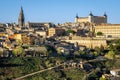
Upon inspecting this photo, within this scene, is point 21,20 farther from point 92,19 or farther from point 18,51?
point 18,51

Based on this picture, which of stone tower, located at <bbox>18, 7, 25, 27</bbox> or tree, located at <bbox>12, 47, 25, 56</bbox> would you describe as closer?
tree, located at <bbox>12, 47, 25, 56</bbox>

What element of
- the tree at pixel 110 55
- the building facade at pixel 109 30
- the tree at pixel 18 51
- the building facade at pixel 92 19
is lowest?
the tree at pixel 110 55

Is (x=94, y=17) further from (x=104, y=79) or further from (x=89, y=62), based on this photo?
(x=104, y=79)

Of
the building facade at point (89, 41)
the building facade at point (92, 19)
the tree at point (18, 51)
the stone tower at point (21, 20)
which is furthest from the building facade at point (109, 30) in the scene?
the tree at point (18, 51)

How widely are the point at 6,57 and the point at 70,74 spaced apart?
6394mm

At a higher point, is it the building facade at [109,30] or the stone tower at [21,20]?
the stone tower at [21,20]

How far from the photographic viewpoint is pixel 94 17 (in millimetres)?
78625

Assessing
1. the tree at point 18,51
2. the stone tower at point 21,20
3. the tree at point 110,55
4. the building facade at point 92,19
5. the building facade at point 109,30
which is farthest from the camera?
the building facade at point 92,19

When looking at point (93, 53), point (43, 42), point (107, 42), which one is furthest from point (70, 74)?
point (107, 42)

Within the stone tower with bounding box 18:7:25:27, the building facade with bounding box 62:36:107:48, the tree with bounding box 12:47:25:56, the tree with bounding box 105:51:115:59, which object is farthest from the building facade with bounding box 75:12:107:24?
the tree with bounding box 12:47:25:56

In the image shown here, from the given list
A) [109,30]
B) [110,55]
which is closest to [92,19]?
[109,30]

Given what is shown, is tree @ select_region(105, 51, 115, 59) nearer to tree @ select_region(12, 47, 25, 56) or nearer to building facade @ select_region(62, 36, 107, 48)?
building facade @ select_region(62, 36, 107, 48)

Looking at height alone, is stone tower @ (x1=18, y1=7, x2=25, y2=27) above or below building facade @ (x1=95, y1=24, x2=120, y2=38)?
above

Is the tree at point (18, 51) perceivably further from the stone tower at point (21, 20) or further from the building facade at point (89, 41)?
the stone tower at point (21, 20)
